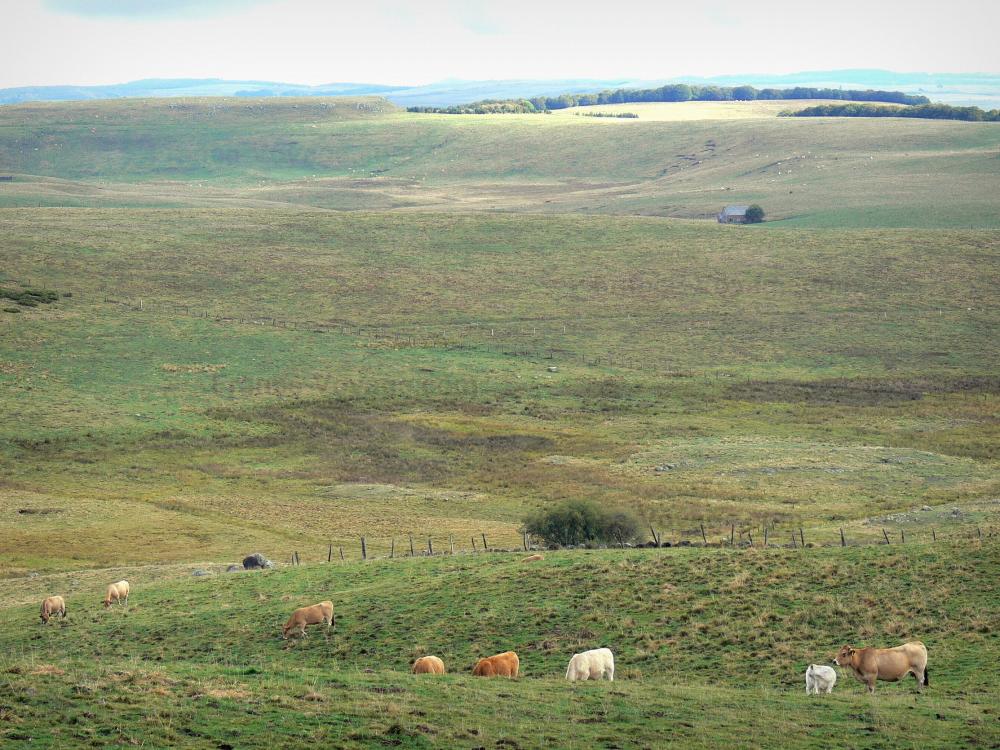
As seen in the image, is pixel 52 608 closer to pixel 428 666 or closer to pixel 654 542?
pixel 428 666

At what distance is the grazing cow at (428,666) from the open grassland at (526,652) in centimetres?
43

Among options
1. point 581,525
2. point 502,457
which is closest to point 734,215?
point 502,457

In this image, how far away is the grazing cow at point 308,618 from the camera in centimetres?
2373

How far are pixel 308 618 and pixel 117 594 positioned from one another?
675cm

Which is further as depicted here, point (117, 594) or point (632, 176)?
point (632, 176)

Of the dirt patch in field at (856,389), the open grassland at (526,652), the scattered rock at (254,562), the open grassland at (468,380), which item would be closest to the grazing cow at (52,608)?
the open grassland at (526,652)

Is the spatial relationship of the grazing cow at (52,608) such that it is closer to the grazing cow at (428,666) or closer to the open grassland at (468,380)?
the open grassland at (468,380)

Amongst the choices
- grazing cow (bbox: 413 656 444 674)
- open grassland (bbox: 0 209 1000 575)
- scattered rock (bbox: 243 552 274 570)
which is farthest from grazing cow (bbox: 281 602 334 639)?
open grassland (bbox: 0 209 1000 575)

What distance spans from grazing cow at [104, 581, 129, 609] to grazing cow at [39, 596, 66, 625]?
1054 mm

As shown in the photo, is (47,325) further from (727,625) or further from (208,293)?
(727,625)

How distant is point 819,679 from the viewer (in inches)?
715

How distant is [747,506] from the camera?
4338 centimetres

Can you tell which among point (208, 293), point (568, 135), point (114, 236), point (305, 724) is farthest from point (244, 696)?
point (568, 135)

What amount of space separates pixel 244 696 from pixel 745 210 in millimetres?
109290
